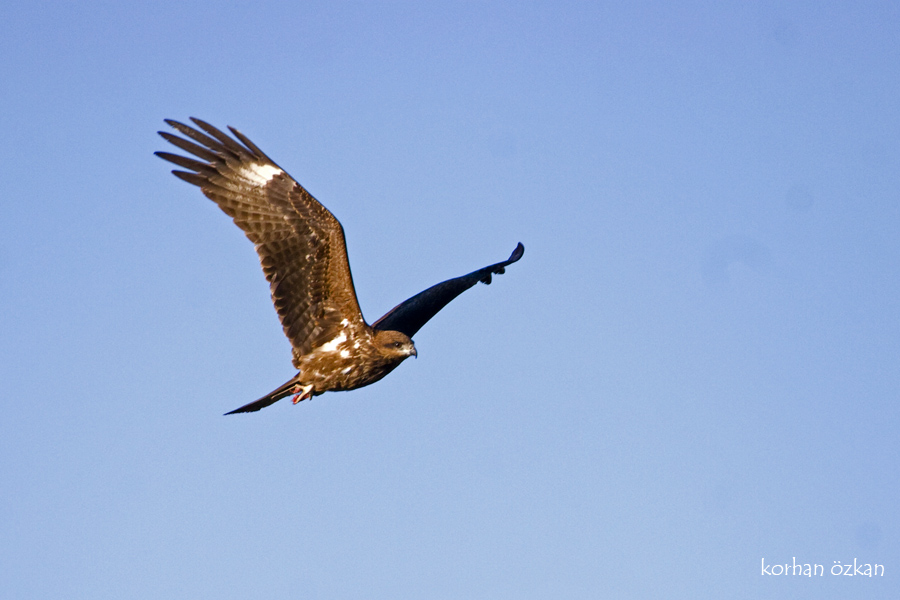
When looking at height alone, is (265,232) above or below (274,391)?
above

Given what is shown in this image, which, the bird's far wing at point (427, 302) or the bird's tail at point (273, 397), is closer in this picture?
the bird's tail at point (273, 397)

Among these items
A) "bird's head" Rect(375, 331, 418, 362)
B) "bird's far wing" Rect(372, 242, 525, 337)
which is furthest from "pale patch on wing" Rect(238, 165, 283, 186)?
"bird's far wing" Rect(372, 242, 525, 337)

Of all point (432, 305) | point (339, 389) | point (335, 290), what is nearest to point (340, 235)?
point (335, 290)

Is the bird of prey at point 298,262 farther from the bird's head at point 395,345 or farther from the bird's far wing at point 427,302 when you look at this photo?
the bird's far wing at point 427,302

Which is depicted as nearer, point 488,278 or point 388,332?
point 388,332

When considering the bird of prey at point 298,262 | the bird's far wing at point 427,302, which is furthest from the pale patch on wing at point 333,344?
the bird's far wing at point 427,302

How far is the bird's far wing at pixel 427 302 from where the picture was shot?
13594 millimetres

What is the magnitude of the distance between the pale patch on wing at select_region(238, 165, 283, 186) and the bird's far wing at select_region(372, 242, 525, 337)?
8.90 ft

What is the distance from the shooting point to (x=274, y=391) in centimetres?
1152

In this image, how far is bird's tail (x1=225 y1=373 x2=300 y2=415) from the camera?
451 inches

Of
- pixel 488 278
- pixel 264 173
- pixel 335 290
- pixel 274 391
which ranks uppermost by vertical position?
pixel 488 278

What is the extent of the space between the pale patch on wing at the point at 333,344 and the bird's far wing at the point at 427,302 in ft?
6.16

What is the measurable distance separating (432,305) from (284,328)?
9.41 ft

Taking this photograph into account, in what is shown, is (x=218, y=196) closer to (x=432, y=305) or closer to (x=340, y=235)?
(x=340, y=235)
